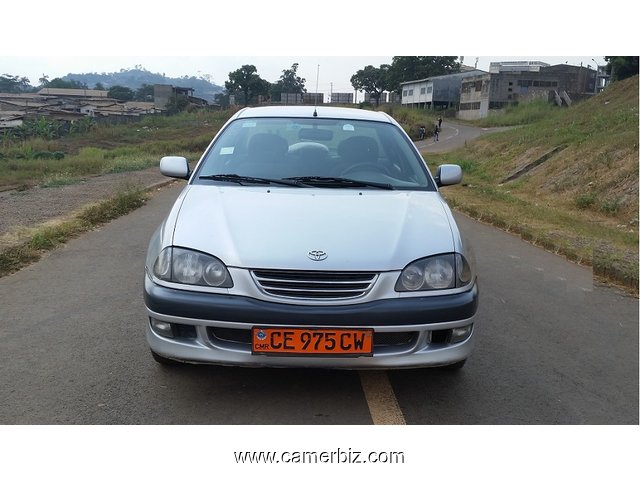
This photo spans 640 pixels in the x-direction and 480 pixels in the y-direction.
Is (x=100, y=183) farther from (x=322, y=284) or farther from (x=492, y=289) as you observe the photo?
(x=322, y=284)

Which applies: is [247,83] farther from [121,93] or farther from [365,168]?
[365,168]

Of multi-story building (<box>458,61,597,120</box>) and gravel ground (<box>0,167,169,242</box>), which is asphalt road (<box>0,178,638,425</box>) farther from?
multi-story building (<box>458,61,597,120</box>)

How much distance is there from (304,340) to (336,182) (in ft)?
4.52

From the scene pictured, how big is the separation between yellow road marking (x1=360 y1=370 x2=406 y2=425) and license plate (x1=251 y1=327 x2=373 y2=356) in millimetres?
426

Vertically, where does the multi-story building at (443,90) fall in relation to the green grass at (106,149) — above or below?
above

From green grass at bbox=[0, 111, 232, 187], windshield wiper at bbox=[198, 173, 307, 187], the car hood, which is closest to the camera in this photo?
the car hood

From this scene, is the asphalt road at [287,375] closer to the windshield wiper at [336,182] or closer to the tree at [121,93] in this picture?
the windshield wiper at [336,182]

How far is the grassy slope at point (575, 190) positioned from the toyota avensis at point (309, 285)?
3682 mm

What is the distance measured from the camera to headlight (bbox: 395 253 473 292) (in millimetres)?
2676

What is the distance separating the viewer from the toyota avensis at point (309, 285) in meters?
2.55

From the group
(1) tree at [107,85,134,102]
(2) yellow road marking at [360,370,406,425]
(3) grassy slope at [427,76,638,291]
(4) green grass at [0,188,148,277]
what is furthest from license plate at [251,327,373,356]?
(1) tree at [107,85,134,102]

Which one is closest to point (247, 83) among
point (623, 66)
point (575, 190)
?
point (623, 66)

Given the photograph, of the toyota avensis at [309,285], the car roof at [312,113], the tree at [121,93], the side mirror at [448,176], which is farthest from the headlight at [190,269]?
the tree at [121,93]

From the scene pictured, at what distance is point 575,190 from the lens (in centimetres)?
1195
